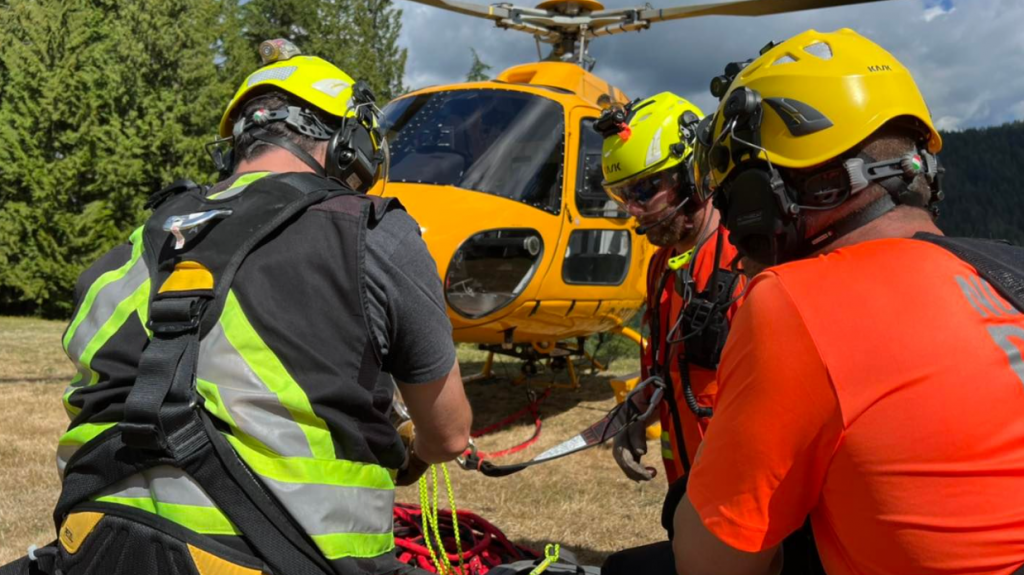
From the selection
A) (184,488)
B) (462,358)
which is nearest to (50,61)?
(462,358)

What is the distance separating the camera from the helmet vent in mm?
1615

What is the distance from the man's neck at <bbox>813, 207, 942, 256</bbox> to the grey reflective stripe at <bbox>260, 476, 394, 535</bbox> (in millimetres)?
1088

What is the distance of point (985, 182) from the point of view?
31.8 metres

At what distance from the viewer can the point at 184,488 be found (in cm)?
151

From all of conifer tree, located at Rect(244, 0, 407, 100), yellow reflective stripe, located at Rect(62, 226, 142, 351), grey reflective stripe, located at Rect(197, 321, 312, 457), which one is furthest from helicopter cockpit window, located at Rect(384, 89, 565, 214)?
conifer tree, located at Rect(244, 0, 407, 100)

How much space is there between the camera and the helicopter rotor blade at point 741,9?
19.5 ft

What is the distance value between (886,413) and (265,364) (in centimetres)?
112

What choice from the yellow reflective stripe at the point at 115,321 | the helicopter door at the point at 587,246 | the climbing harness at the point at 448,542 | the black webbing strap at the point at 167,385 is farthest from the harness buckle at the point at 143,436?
the helicopter door at the point at 587,246

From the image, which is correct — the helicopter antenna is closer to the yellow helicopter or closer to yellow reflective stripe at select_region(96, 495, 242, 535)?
the yellow helicopter

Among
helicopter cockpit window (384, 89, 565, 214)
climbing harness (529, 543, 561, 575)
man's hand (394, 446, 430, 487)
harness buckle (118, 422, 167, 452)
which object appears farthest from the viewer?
helicopter cockpit window (384, 89, 565, 214)

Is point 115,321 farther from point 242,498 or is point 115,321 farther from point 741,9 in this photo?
point 741,9

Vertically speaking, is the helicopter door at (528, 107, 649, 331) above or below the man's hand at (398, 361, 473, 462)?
below

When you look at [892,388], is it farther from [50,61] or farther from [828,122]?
[50,61]

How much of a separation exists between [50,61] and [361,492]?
67.1 feet
